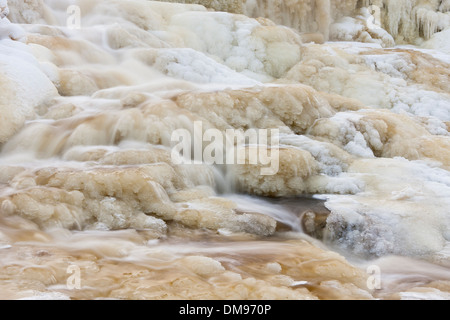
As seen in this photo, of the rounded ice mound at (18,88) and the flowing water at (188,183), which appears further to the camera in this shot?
the rounded ice mound at (18,88)

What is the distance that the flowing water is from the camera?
10.6 ft

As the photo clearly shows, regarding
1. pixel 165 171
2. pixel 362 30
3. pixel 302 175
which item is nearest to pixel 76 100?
pixel 165 171

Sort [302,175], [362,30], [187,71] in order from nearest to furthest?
1. [302,175]
2. [187,71]
3. [362,30]

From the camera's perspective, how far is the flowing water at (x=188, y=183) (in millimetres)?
3242

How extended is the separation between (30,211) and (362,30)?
1266cm

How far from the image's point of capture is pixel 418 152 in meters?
6.35

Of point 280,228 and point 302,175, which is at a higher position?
point 302,175

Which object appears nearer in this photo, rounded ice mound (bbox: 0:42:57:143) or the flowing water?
the flowing water

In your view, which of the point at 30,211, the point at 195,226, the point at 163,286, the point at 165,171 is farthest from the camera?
the point at 165,171

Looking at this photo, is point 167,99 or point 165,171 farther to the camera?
point 167,99

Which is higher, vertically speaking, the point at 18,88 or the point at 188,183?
the point at 18,88

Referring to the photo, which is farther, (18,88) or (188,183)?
(18,88)

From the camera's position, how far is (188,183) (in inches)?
197
